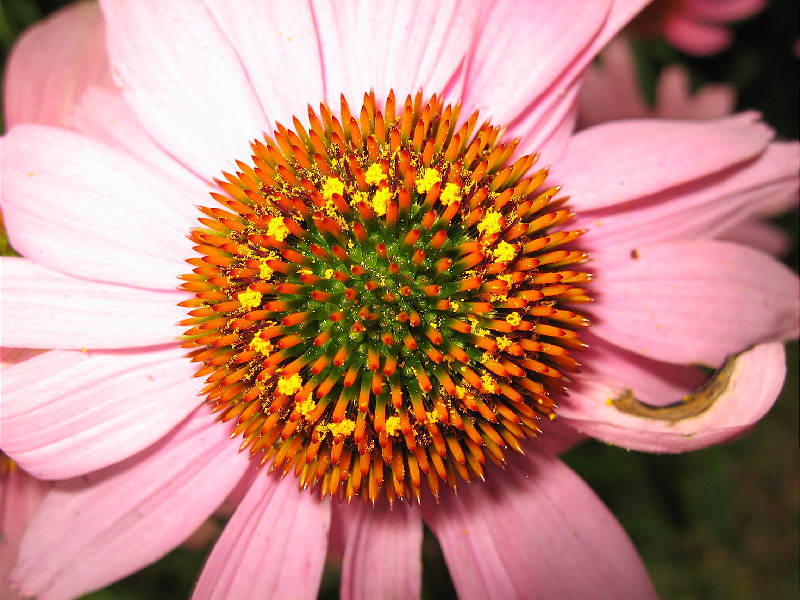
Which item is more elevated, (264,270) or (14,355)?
(264,270)

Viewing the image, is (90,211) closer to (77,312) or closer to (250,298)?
(77,312)

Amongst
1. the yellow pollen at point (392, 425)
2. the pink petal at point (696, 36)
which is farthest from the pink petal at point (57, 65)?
the pink petal at point (696, 36)

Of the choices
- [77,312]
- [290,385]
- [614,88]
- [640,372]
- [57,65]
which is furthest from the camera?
[614,88]

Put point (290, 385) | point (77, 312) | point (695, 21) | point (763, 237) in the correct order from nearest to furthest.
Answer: point (290, 385), point (77, 312), point (763, 237), point (695, 21)

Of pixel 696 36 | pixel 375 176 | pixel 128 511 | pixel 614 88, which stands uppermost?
pixel 696 36

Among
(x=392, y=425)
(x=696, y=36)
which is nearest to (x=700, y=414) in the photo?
(x=392, y=425)

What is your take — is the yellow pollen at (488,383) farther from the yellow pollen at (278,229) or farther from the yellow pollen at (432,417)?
the yellow pollen at (278,229)
